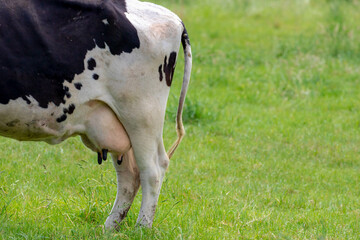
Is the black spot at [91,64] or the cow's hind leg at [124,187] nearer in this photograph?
the black spot at [91,64]

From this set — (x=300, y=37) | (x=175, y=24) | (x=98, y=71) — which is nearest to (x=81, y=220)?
(x=98, y=71)

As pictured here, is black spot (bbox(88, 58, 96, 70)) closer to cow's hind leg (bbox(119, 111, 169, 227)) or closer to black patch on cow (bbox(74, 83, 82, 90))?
black patch on cow (bbox(74, 83, 82, 90))

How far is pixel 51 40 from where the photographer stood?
4.82m

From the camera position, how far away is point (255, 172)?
7.43 meters

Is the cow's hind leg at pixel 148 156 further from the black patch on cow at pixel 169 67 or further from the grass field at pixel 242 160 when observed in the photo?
the black patch on cow at pixel 169 67

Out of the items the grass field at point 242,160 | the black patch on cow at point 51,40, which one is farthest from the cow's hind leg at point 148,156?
the black patch on cow at point 51,40

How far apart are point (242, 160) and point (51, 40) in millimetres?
3486

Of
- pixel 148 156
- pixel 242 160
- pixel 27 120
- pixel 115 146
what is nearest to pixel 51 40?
pixel 27 120

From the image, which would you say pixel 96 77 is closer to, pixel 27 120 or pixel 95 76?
pixel 95 76

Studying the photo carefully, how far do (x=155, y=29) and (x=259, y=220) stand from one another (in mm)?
1819

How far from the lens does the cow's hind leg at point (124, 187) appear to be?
5441 mm

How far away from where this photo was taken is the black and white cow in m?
4.75

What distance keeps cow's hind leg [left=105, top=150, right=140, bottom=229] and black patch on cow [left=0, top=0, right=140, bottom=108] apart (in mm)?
846

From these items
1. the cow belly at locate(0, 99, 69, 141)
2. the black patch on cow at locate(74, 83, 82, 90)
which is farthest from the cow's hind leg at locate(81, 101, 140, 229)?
the cow belly at locate(0, 99, 69, 141)
